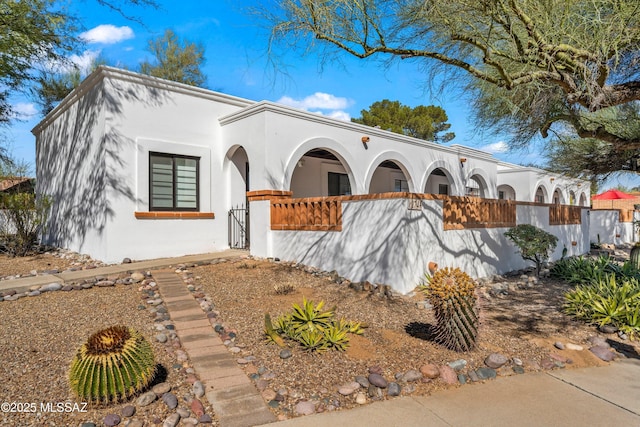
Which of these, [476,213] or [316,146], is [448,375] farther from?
[316,146]

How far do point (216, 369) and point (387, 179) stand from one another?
47.0ft

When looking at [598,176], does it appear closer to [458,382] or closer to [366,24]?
[366,24]

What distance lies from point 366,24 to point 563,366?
4945mm

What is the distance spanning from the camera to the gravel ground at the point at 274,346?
3564 millimetres

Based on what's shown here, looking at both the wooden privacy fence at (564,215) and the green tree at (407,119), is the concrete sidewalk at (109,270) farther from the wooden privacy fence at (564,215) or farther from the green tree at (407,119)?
the green tree at (407,119)

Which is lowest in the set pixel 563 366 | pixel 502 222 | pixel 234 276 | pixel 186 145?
pixel 563 366

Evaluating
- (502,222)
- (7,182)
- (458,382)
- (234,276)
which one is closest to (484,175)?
(502,222)

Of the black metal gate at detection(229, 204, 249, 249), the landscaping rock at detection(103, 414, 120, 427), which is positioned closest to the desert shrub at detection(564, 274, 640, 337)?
the landscaping rock at detection(103, 414, 120, 427)

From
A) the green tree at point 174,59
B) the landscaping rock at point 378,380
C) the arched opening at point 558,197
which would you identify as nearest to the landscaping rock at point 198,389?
the landscaping rock at point 378,380

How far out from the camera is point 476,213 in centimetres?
879

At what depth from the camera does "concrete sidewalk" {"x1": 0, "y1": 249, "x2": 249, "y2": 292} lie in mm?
6756

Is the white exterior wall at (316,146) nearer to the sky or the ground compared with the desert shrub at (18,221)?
nearer to the sky

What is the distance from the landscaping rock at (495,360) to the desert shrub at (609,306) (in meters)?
2.25

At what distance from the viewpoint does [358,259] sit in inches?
293
